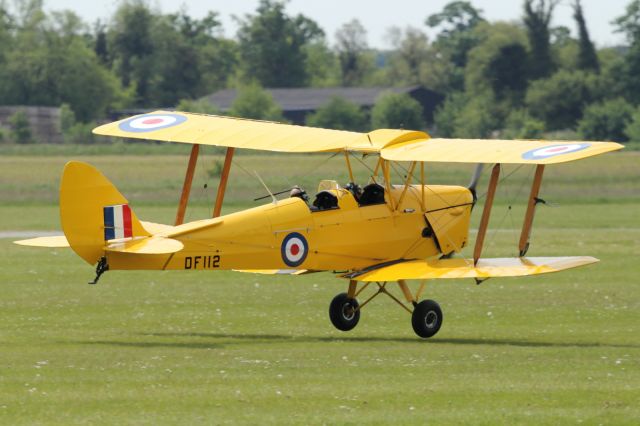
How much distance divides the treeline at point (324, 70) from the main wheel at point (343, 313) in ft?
217

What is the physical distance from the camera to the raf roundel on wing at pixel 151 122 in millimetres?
19906

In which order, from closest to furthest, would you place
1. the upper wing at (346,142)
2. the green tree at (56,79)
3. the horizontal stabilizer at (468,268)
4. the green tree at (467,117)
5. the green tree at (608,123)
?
1. the upper wing at (346,142)
2. the horizontal stabilizer at (468,268)
3. the green tree at (608,123)
4. the green tree at (467,117)
5. the green tree at (56,79)

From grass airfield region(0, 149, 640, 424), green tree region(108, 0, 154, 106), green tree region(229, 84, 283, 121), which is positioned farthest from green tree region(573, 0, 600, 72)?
grass airfield region(0, 149, 640, 424)

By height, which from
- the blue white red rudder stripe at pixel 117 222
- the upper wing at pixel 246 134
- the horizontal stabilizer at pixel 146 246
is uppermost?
the upper wing at pixel 246 134

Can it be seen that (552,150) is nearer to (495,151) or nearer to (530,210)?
(495,151)

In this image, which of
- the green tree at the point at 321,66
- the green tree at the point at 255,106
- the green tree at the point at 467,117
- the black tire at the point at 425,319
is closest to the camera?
the black tire at the point at 425,319

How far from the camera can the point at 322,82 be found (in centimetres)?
13325

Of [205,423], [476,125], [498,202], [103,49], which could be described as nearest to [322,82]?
[103,49]

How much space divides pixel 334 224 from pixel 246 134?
6.45 feet

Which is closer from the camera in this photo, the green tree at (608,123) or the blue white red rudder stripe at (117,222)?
the blue white red rudder stripe at (117,222)

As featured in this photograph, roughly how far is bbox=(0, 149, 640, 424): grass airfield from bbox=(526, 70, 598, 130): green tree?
58889 millimetres

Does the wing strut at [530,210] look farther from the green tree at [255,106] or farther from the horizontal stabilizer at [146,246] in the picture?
the green tree at [255,106]

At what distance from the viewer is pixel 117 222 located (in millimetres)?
16688

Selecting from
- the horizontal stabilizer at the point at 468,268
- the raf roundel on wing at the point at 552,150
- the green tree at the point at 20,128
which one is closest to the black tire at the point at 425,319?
the horizontal stabilizer at the point at 468,268
